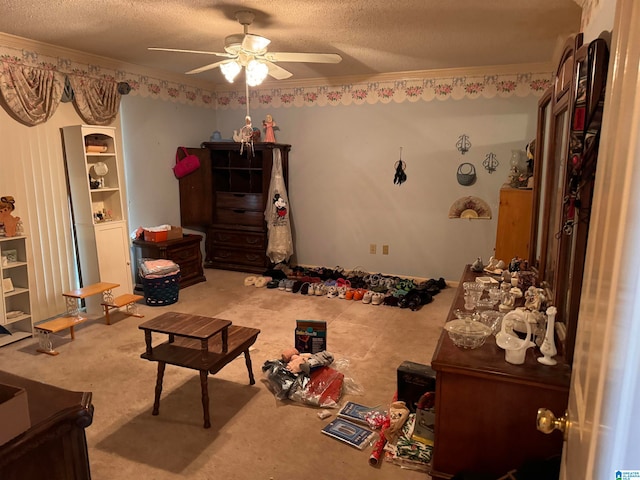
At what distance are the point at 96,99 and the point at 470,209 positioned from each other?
3986mm

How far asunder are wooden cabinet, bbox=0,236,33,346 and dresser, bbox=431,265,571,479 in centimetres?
332

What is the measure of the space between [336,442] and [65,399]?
1.42m

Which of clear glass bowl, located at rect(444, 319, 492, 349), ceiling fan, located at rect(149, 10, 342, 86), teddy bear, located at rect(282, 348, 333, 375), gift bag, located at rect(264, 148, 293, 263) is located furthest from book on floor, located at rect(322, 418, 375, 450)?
gift bag, located at rect(264, 148, 293, 263)

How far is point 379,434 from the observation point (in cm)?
225

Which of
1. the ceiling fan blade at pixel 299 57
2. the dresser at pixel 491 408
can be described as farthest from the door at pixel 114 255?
the dresser at pixel 491 408

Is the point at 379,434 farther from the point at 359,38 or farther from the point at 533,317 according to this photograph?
the point at 359,38

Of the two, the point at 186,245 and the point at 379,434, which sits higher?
the point at 186,245

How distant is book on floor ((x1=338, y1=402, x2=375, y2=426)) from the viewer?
237cm

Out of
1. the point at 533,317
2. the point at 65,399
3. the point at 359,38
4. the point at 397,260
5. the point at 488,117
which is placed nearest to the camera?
the point at 65,399

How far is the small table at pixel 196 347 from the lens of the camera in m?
2.30

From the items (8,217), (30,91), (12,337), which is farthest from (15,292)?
(30,91)

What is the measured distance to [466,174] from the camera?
4750 millimetres

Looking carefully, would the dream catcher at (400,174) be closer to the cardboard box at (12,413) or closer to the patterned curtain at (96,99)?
the patterned curtain at (96,99)

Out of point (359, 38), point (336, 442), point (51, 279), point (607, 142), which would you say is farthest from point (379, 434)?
point (51, 279)
